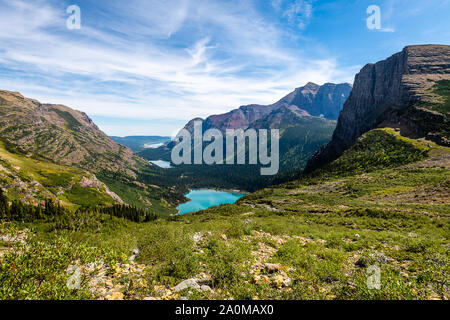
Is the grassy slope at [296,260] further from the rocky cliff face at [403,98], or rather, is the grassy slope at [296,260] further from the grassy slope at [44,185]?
the grassy slope at [44,185]

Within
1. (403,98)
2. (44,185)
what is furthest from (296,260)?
(403,98)

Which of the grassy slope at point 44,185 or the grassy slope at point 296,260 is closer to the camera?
the grassy slope at point 296,260

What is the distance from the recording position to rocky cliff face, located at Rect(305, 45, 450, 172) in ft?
330

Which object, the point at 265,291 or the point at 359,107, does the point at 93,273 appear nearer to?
the point at 265,291

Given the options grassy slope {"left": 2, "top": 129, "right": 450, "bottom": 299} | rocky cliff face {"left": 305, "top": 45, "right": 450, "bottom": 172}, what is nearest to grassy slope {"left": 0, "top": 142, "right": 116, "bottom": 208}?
grassy slope {"left": 2, "top": 129, "right": 450, "bottom": 299}

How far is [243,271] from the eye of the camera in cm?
1013

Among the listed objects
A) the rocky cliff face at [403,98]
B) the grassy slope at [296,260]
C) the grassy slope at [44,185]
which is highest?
the rocky cliff face at [403,98]

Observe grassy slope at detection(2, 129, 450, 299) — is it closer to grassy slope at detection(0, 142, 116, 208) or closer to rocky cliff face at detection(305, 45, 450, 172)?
rocky cliff face at detection(305, 45, 450, 172)

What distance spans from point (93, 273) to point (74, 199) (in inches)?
5989

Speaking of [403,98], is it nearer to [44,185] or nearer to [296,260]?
[296,260]

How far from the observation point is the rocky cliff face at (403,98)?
101 meters

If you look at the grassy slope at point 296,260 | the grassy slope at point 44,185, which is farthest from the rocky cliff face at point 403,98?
the grassy slope at point 44,185

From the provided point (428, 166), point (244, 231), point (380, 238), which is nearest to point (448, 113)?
point (428, 166)

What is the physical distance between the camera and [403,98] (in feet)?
434
